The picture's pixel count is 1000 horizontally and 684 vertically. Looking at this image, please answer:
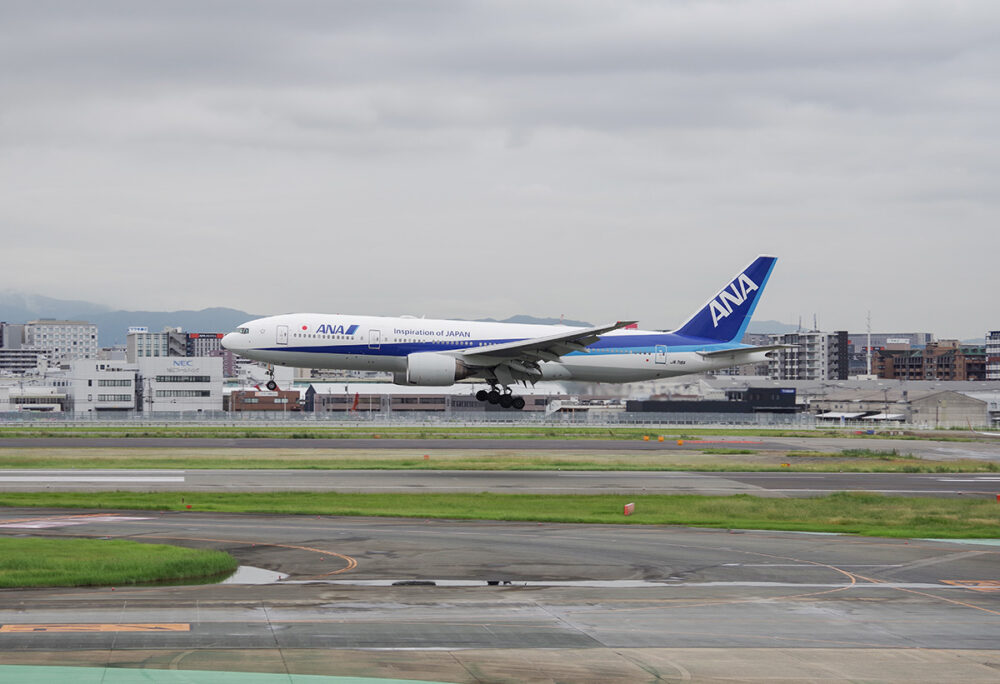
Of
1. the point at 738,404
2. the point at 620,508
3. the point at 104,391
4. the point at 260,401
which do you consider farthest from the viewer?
the point at 104,391

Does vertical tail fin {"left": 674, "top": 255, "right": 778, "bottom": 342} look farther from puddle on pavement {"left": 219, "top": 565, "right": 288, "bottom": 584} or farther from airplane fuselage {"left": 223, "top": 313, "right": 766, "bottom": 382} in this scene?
puddle on pavement {"left": 219, "top": 565, "right": 288, "bottom": 584}

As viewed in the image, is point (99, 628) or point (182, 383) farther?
point (182, 383)

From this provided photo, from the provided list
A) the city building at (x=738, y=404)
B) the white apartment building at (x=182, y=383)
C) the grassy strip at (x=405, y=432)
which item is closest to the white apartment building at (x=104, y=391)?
the white apartment building at (x=182, y=383)

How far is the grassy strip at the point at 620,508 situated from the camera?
120 feet

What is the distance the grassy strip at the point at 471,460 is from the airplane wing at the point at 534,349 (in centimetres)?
566

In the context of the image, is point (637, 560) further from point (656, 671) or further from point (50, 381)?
point (50, 381)

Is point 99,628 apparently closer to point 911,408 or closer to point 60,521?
point 60,521

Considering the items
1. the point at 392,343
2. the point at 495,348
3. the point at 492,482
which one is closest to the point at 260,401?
the point at 392,343

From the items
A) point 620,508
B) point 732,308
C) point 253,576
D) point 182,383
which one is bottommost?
point 620,508

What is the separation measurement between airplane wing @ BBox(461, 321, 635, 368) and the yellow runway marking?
36.7 m

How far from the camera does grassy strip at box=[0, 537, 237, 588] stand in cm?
2222

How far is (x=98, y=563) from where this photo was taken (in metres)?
23.7

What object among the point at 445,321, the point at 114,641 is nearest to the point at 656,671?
the point at 114,641

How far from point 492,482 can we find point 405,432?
3509 cm
